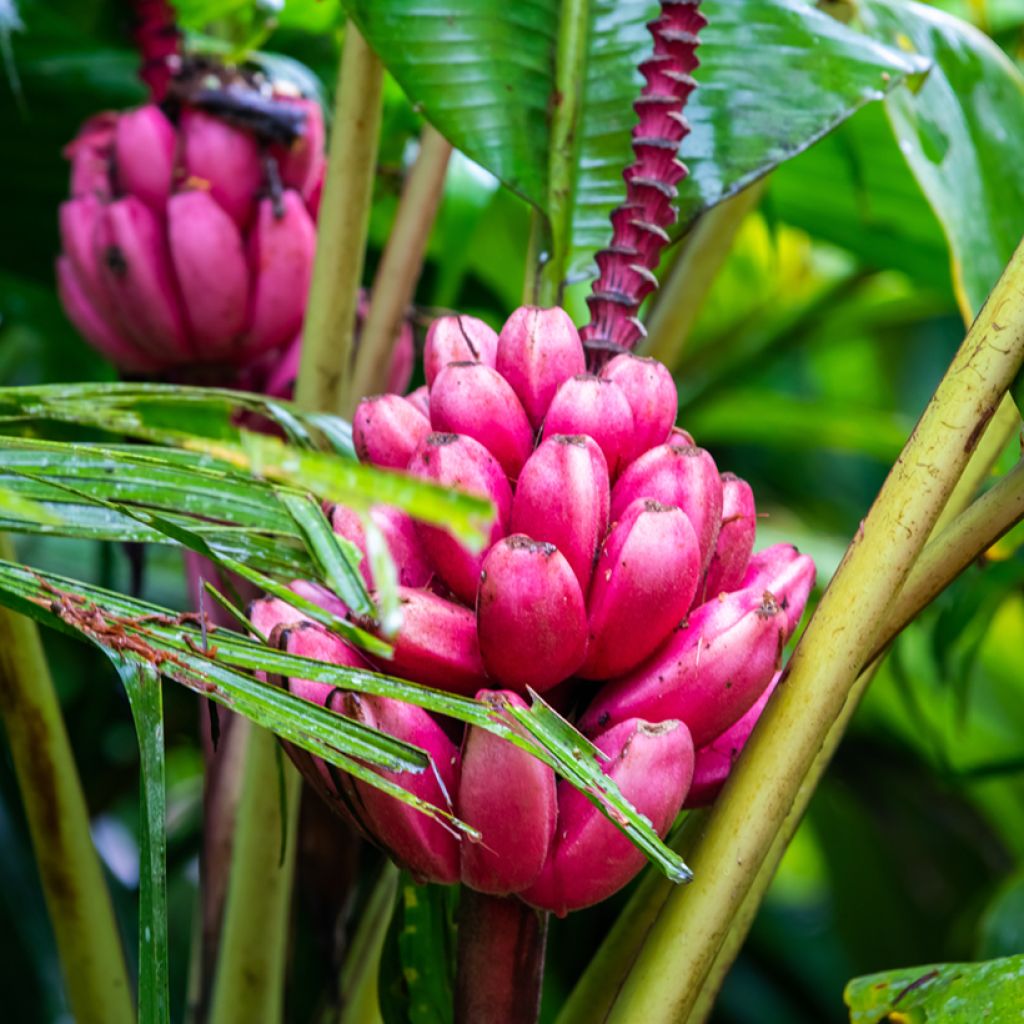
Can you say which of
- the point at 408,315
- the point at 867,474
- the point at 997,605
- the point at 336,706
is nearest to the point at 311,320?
the point at 408,315

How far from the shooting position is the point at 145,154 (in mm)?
673

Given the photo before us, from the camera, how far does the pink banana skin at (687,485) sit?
0.34 meters

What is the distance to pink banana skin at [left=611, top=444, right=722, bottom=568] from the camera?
0.34 metres

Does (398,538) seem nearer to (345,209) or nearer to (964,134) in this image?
(345,209)

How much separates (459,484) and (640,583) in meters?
0.06

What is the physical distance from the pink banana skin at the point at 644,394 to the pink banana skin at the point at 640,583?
38 mm

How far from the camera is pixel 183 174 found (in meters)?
0.67

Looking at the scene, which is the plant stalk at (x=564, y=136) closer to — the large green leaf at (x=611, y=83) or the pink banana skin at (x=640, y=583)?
the large green leaf at (x=611, y=83)

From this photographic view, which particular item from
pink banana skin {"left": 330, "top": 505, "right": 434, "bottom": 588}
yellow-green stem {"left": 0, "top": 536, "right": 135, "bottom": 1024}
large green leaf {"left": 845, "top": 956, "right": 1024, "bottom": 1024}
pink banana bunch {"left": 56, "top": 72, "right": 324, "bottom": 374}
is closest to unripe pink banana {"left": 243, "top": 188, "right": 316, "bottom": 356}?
pink banana bunch {"left": 56, "top": 72, "right": 324, "bottom": 374}

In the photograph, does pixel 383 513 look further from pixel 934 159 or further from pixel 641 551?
pixel 934 159

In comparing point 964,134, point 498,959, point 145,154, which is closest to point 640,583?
point 498,959

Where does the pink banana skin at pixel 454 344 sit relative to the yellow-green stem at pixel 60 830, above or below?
above

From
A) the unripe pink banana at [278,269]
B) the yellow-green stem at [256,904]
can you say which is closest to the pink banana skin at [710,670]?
the yellow-green stem at [256,904]

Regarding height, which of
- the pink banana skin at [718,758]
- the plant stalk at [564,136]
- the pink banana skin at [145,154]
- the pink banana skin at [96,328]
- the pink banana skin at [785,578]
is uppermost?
the plant stalk at [564,136]
